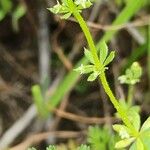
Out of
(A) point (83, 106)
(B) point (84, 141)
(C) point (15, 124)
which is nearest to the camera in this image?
(B) point (84, 141)

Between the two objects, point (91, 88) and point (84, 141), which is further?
point (91, 88)

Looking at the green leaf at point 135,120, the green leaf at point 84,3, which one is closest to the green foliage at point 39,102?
the green leaf at point 135,120

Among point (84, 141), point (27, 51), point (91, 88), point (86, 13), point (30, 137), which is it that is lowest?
point (84, 141)

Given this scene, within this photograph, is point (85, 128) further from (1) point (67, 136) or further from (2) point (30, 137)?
(2) point (30, 137)

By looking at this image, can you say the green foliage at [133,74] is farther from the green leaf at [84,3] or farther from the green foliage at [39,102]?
the green leaf at [84,3]

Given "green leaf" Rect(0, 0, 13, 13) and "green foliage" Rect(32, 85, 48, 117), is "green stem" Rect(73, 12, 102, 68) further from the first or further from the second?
"green leaf" Rect(0, 0, 13, 13)

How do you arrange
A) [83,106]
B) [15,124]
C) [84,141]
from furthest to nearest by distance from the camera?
[83,106]
[15,124]
[84,141]

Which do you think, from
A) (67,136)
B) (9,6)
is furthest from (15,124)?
(9,6)
